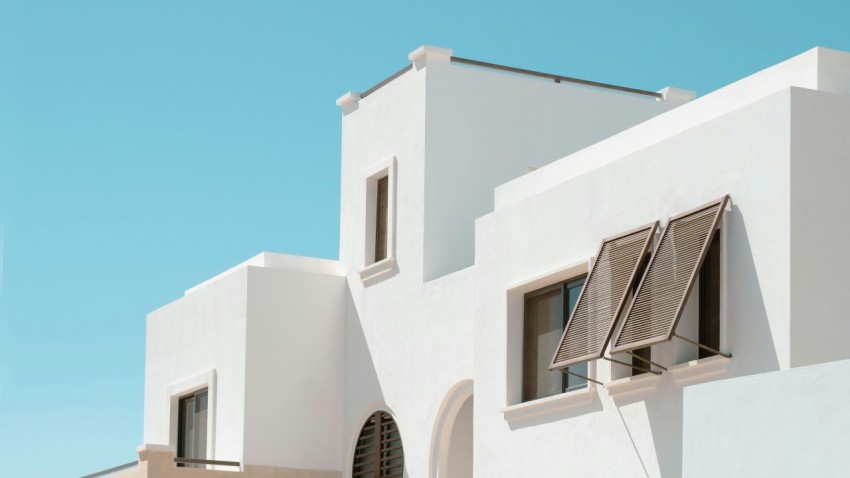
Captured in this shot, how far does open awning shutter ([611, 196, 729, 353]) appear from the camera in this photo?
13078mm

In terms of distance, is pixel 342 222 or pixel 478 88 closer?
pixel 478 88

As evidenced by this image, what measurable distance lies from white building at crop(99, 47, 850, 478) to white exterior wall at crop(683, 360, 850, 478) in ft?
0.05

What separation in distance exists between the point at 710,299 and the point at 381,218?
922 centimetres

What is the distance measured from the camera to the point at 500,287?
53.9 ft

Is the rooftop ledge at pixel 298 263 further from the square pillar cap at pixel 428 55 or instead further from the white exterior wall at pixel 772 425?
the white exterior wall at pixel 772 425

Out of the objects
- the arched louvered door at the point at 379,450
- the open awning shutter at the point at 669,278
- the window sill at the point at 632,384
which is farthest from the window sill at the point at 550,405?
the arched louvered door at the point at 379,450

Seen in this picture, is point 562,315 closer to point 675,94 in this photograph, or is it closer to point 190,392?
point 675,94

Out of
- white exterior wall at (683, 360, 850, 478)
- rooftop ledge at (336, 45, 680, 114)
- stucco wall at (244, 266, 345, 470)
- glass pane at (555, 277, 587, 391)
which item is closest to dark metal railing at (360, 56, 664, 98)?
rooftop ledge at (336, 45, 680, 114)

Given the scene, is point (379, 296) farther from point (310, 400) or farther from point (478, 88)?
point (478, 88)

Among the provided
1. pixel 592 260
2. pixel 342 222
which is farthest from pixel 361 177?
pixel 592 260

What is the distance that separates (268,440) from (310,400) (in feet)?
2.97

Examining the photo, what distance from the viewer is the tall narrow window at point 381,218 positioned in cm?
2189

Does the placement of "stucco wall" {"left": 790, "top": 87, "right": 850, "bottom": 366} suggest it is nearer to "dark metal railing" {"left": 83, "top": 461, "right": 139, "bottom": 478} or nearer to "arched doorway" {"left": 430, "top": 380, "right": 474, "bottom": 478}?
"arched doorway" {"left": 430, "top": 380, "right": 474, "bottom": 478}

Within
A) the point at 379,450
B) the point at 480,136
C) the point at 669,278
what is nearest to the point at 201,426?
the point at 379,450
